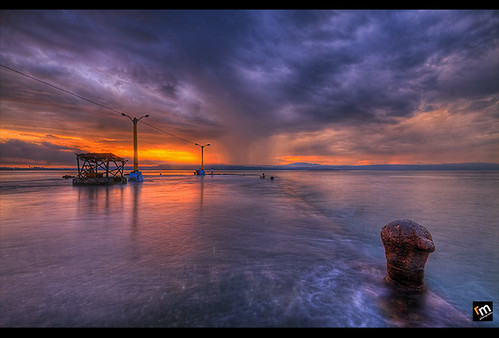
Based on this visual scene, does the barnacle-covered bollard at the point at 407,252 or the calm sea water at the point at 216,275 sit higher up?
the barnacle-covered bollard at the point at 407,252

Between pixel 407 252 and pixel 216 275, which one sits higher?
pixel 407 252

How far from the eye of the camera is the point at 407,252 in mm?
3416

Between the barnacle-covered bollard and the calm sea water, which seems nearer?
the calm sea water

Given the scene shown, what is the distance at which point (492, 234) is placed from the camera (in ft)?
29.5

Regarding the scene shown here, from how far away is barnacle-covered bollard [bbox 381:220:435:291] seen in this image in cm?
330

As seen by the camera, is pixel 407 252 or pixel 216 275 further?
pixel 216 275

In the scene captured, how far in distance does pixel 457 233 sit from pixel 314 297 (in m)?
9.97

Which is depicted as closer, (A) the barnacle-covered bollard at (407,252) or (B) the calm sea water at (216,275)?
(B) the calm sea water at (216,275)

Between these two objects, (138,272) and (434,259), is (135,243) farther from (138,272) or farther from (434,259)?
(434,259)

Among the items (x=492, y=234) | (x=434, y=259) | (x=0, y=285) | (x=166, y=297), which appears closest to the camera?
(x=166, y=297)

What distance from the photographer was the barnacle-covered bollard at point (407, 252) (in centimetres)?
330

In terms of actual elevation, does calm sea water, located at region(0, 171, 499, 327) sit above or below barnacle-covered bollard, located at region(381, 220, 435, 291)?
below
